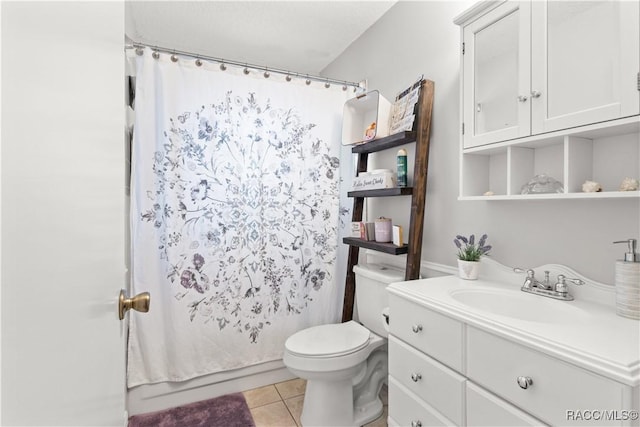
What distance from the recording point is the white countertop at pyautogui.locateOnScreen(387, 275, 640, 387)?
28.3 inches

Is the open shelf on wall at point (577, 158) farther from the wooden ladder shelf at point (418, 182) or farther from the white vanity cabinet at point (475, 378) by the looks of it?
the white vanity cabinet at point (475, 378)

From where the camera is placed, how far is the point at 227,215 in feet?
6.66

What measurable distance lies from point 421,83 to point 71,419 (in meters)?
1.86

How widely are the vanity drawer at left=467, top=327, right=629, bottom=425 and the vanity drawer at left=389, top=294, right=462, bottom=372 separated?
51mm

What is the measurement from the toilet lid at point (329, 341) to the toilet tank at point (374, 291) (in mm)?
76

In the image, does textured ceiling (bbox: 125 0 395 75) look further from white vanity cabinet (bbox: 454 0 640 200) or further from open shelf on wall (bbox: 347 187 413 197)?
open shelf on wall (bbox: 347 187 413 197)

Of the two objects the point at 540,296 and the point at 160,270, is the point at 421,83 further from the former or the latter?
the point at 160,270

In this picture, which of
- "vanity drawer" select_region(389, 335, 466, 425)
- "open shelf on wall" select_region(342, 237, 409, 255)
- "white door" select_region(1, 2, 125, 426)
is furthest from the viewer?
"open shelf on wall" select_region(342, 237, 409, 255)

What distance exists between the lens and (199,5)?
209cm

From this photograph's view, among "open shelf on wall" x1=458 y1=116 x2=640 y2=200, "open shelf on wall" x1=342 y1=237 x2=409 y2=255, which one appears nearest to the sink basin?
"open shelf on wall" x1=458 y1=116 x2=640 y2=200

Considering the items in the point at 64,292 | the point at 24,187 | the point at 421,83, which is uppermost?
the point at 421,83

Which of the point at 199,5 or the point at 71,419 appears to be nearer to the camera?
the point at 71,419

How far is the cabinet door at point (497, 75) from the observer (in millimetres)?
1180

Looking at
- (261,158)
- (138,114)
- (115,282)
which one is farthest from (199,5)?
(115,282)
